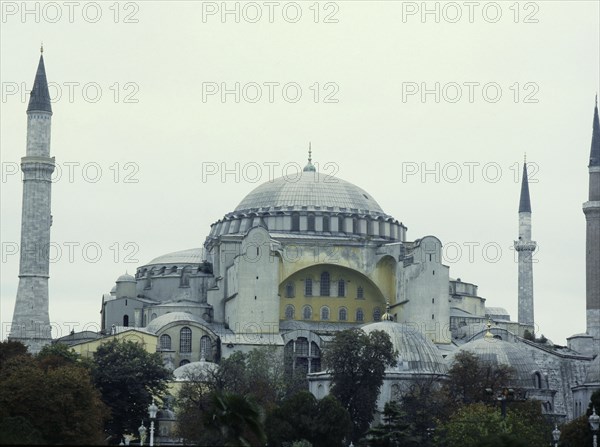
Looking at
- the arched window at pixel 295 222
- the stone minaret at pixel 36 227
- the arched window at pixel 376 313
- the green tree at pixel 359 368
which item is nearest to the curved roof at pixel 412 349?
the green tree at pixel 359 368

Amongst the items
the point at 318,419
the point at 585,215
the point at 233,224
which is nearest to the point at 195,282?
the point at 233,224

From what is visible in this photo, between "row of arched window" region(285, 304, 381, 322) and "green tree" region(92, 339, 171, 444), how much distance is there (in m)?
15.9

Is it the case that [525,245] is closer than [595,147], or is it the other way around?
[595,147]

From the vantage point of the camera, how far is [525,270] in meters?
102

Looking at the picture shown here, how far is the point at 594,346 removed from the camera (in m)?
90.4

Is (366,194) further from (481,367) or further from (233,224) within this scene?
(481,367)

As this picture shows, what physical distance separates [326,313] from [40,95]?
1797 cm

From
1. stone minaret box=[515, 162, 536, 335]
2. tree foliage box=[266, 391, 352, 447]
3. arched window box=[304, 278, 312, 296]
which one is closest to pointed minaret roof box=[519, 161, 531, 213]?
stone minaret box=[515, 162, 536, 335]

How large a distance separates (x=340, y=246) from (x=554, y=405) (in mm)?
14966

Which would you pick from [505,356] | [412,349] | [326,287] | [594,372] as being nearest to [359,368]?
[412,349]

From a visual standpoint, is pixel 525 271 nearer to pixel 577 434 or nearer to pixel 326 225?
pixel 326 225

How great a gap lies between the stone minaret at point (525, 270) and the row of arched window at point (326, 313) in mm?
11039

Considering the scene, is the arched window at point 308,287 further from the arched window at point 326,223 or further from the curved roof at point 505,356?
the curved roof at point 505,356

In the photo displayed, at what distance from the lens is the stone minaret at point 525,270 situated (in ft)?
331
